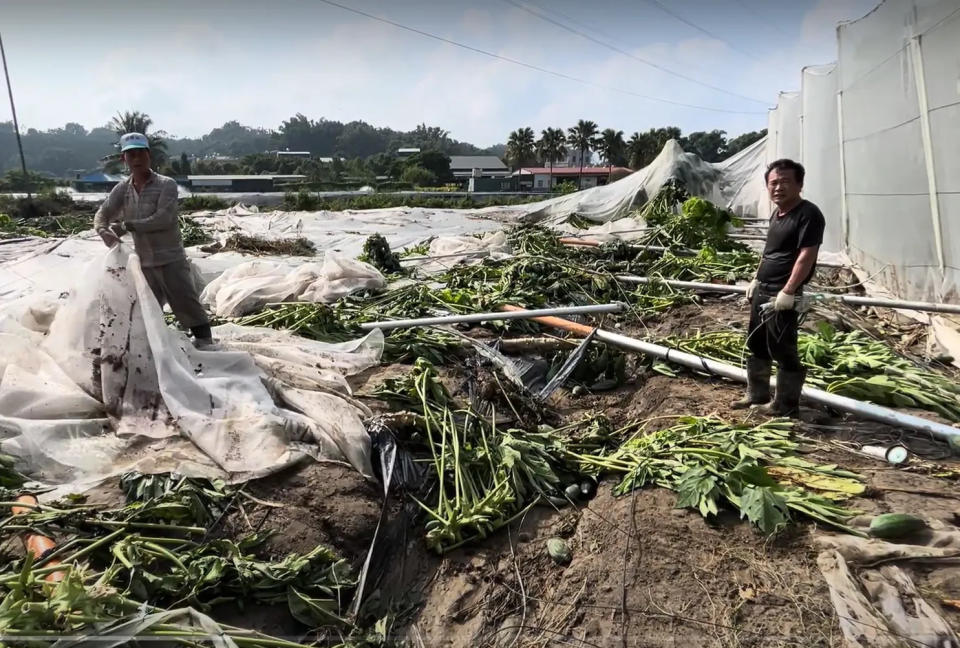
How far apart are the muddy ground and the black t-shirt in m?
1.01

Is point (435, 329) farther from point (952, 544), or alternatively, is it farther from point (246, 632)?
point (952, 544)

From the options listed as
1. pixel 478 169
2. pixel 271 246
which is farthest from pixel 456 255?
pixel 478 169

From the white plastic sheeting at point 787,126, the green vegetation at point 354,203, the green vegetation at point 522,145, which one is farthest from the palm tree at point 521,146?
the white plastic sheeting at point 787,126

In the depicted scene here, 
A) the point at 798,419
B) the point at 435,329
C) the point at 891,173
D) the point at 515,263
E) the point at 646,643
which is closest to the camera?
the point at 646,643

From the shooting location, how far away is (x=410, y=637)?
2.26 m

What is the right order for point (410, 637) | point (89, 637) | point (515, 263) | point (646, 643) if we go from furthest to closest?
point (515, 263) → point (410, 637) → point (646, 643) → point (89, 637)

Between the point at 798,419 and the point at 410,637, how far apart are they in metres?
2.58

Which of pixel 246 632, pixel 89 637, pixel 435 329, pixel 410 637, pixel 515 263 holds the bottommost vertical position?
pixel 410 637

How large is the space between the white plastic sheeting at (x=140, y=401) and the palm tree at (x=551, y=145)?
50.3 metres

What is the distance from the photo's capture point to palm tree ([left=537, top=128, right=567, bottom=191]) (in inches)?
2046

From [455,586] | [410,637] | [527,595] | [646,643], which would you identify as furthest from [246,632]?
[646,643]

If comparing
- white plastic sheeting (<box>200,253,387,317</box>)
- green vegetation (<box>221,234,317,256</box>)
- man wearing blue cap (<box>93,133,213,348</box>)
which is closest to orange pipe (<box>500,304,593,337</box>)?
white plastic sheeting (<box>200,253,387,317</box>)

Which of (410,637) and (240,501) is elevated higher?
(240,501)

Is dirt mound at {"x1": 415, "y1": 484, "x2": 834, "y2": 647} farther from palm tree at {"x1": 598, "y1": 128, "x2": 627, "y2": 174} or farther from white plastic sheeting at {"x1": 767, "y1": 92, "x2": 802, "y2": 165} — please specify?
palm tree at {"x1": 598, "y1": 128, "x2": 627, "y2": 174}
